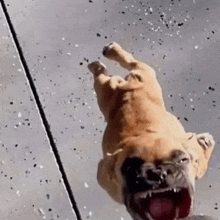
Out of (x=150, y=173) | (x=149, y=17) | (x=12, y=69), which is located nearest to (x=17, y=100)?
(x=12, y=69)

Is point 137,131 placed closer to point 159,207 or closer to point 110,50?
point 159,207

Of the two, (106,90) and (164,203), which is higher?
(106,90)

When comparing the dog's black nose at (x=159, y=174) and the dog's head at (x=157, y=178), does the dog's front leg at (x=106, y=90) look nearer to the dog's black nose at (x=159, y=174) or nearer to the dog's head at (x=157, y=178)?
the dog's head at (x=157, y=178)

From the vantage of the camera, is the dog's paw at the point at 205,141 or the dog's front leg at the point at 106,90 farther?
the dog's front leg at the point at 106,90

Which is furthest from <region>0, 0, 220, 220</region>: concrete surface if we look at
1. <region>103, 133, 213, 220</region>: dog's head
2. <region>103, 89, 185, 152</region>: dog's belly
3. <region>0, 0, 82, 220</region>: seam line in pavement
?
<region>103, 133, 213, 220</region>: dog's head

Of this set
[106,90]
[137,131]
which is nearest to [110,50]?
[106,90]

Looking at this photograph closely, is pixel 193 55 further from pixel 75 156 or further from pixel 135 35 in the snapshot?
pixel 75 156

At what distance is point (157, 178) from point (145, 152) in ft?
0.35

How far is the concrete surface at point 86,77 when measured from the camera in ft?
7.45

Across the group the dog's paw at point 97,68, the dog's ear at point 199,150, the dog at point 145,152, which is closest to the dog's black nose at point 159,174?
the dog at point 145,152

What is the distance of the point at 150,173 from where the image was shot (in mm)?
1660

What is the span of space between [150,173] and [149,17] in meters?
1.13

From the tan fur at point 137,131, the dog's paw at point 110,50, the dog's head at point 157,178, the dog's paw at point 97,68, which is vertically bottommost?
the dog's head at point 157,178

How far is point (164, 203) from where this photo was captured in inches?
64.1
